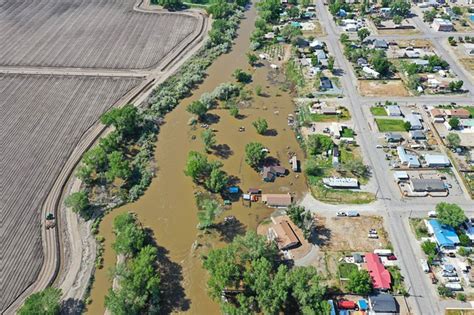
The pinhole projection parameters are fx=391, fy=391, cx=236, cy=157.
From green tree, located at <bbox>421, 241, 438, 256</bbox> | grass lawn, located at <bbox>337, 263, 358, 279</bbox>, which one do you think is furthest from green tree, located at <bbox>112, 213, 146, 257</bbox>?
green tree, located at <bbox>421, 241, 438, 256</bbox>

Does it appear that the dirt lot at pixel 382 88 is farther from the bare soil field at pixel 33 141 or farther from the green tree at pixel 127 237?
the green tree at pixel 127 237

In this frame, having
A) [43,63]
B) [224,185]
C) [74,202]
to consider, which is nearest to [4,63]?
[43,63]

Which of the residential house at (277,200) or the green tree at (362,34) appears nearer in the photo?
the residential house at (277,200)

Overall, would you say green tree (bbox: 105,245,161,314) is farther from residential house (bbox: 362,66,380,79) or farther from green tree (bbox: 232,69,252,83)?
residential house (bbox: 362,66,380,79)

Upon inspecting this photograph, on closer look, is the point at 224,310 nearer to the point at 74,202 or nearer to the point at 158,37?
the point at 74,202

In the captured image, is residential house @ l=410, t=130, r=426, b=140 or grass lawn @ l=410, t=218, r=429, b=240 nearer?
grass lawn @ l=410, t=218, r=429, b=240

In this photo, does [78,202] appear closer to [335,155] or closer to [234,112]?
[234,112]

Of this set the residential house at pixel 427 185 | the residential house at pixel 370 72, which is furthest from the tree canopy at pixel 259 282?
the residential house at pixel 370 72
